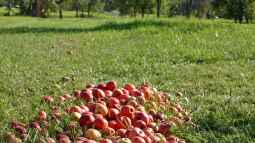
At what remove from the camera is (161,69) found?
28.8 feet

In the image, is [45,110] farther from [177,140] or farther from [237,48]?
[237,48]

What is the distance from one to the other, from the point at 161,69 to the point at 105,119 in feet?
14.2

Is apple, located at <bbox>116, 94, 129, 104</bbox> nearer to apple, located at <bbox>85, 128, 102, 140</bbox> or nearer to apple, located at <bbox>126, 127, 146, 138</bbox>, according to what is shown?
apple, located at <bbox>126, 127, 146, 138</bbox>

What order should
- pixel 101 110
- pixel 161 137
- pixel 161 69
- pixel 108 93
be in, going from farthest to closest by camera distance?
pixel 161 69 → pixel 108 93 → pixel 101 110 → pixel 161 137

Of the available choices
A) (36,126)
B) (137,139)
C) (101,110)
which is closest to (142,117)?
(101,110)

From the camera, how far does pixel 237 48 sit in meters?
11.5

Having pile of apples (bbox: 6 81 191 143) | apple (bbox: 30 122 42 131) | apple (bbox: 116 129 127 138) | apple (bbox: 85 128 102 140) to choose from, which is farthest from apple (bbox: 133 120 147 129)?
apple (bbox: 30 122 42 131)

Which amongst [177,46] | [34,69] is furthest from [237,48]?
[34,69]

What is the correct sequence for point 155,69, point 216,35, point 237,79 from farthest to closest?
point 216,35 → point 155,69 → point 237,79

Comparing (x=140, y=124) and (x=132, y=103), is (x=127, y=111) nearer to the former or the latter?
(x=140, y=124)

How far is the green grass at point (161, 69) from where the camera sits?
534 centimetres

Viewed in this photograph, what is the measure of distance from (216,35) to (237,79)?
658 cm

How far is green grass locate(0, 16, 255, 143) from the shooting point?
17.5 ft

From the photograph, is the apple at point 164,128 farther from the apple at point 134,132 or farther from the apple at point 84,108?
the apple at point 84,108
